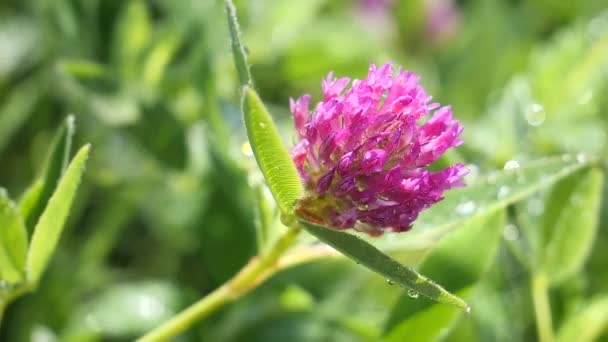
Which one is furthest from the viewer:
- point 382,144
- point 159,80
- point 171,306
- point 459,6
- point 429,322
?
point 459,6

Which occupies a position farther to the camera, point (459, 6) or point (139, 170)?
point (459, 6)

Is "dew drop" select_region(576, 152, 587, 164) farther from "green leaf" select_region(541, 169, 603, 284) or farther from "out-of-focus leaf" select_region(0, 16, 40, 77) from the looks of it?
"out-of-focus leaf" select_region(0, 16, 40, 77)

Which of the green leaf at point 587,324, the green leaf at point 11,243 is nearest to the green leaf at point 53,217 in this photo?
the green leaf at point 11,243

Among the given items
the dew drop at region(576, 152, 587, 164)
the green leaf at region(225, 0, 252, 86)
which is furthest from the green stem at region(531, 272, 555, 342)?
the green leaf at region(225, 0, 252, 86)

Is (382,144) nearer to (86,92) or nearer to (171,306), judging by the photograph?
(171,306)

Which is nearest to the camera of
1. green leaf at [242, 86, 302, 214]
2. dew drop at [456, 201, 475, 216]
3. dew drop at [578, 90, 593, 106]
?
green leaf at [242, 86, 302, 214]

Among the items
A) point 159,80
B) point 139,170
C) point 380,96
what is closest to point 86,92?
point 159,80

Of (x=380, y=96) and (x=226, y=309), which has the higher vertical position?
(x=380, y=96)
